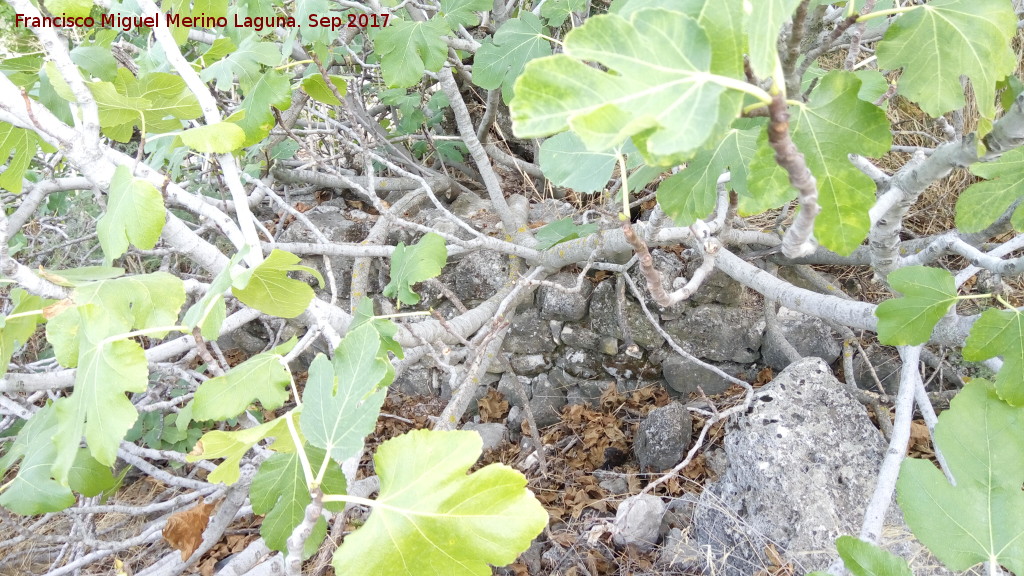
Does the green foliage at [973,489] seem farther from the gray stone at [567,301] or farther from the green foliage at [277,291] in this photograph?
the gray stone at [567,301]

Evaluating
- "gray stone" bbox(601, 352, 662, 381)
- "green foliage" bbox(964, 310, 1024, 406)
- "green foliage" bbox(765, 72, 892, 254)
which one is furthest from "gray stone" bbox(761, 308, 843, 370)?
"green foliage" bbox(765, 72, 892, 254)

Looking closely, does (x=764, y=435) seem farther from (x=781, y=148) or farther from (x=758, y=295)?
(x=781, y=148)

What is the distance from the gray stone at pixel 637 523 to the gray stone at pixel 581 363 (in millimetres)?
933

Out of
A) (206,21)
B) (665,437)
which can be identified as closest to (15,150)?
(206,21)

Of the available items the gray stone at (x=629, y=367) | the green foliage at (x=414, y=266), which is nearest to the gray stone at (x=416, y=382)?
the gray stone at (x=629, y=367)

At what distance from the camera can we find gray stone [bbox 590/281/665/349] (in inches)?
116

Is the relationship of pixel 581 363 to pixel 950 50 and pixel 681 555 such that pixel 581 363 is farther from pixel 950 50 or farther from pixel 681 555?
pixel 950 50

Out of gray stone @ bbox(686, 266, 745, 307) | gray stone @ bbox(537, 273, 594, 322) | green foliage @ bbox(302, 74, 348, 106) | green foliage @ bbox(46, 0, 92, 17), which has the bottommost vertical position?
gray stone @ bbox(537, 273, 594, 322)

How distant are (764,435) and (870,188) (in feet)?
5.23

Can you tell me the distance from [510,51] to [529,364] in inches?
67.1

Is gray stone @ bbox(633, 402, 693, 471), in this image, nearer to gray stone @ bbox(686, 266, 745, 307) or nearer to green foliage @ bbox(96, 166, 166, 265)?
gray stone @ bbox(686, 266, 745, 307)

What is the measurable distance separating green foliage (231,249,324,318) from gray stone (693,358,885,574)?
5.27ft

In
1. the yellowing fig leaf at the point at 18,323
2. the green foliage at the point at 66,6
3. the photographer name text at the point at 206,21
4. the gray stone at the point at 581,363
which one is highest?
the green foliage at the point at 66,6

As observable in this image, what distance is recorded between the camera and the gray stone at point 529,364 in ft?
10.5
